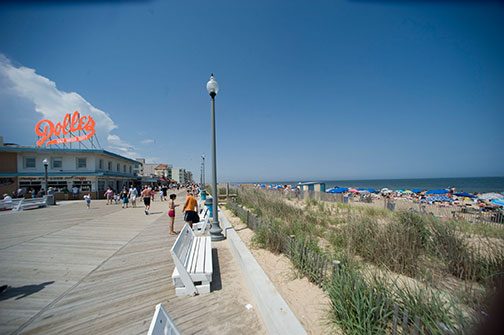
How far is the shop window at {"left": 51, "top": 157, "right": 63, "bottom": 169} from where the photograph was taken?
2334 centimetres

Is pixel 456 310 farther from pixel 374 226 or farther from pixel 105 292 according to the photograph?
pixel 105 292

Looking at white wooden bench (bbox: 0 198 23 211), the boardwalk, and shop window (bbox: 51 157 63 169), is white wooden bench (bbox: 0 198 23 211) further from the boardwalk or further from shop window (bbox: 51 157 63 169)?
the boardwalk

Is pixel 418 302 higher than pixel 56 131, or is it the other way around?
pixel 56 131

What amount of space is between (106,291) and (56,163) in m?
29.2

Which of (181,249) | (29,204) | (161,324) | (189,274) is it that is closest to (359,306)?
(161,324)

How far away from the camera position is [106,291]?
3518mm

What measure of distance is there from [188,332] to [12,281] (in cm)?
427

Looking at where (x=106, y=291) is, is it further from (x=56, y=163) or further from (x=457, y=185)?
(x=457, y=185)

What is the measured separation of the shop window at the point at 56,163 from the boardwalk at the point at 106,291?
23.4m

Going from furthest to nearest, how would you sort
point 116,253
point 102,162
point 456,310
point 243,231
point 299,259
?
1. point 102,162
2. point 243,231
3. point 116,253
4. point 299,259
5. point 456,310

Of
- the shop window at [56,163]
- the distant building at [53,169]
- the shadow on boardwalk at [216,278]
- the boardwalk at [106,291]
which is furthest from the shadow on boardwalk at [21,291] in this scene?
the shop window at [56,163]

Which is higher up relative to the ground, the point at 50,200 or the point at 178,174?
the point at 178,174

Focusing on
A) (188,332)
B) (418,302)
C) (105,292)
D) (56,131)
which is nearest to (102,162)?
(56,131)

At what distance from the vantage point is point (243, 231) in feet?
22.3
